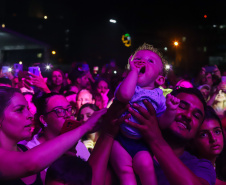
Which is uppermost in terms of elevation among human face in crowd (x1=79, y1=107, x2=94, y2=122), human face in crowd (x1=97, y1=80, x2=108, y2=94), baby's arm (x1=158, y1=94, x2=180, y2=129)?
baby's arm (x1=158, y1=94, x2=180, y2=129)

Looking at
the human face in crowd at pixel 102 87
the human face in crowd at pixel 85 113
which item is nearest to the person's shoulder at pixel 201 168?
the human face in crowd at pixel 85 113

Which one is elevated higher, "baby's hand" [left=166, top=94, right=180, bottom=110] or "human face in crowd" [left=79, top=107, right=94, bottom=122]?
"baby's hand" [left=166, top=94, right=180, bottom=110]

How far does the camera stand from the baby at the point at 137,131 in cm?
202

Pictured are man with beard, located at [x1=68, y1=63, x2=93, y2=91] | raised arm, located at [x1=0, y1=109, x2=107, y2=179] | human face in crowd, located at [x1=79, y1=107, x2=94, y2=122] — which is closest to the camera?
raised arm, located at [x1=0, y1=109, x2=107, y2=179]

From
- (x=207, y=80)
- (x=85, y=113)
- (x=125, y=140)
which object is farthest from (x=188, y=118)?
(x=207, y=80)

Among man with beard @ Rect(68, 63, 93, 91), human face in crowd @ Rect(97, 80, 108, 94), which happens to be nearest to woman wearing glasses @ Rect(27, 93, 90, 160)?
human face in crowd @ Rect(97, 80, 108, 94)

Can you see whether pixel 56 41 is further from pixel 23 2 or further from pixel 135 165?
pixel 135 165

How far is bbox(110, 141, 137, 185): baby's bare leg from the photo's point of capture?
6.73 feet

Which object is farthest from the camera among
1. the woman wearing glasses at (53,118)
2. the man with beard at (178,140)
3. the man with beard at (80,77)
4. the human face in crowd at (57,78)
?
the man with beard at (80,77)

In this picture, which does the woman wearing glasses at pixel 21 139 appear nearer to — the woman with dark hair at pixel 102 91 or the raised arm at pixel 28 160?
the raised arm at pixel 28 160

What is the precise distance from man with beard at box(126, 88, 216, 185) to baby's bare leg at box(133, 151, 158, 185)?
0.07 m

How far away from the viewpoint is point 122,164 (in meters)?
2.07

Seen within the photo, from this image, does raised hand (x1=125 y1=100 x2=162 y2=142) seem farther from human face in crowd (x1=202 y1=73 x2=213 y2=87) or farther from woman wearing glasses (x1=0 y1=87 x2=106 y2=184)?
human face in crowd (x1=202 y1=73 x2=213 y2=87)

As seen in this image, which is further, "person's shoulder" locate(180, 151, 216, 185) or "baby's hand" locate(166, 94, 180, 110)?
"person's shoulder" locate(180, 151, 216, 185)
